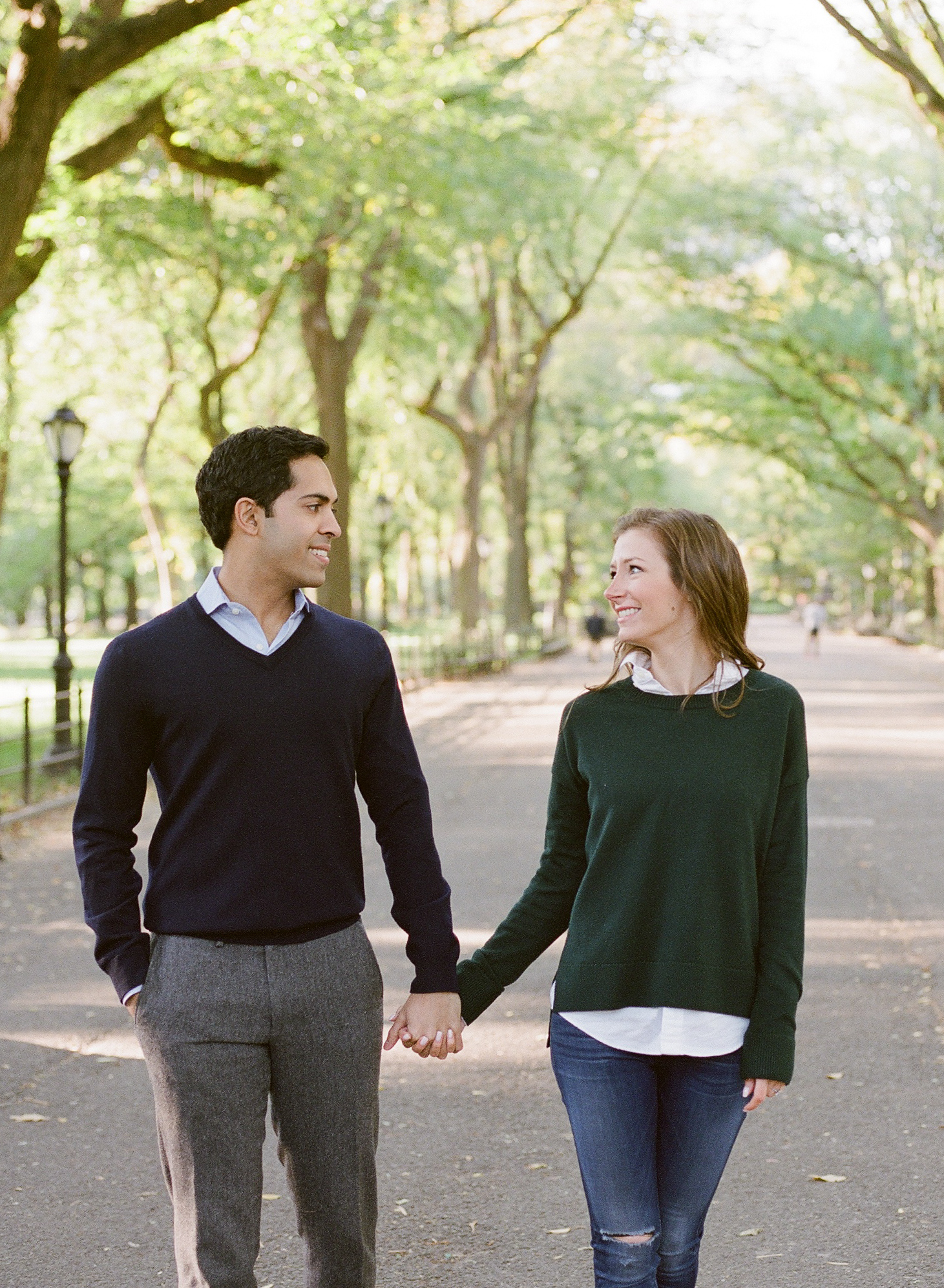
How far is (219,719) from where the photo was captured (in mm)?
2865

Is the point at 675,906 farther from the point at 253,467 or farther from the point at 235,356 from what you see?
the point at 235,356

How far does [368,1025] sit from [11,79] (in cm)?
926

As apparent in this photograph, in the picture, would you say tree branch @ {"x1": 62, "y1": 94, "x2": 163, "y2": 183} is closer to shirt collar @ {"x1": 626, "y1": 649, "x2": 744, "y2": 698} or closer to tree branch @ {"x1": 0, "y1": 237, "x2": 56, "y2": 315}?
tree branch @ {"x1": 0, "y1": 237, "x2": 56, "y2": 315}

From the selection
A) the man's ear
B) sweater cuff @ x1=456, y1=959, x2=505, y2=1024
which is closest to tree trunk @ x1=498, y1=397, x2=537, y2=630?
sweater cuff @ x1=456, y1=959, x2=505, y2=1024

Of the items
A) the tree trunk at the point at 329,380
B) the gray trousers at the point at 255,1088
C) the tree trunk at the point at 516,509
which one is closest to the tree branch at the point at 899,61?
the tree trunk at the point at 329,380

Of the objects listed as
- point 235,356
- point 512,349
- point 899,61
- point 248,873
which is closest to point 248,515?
point 248,873

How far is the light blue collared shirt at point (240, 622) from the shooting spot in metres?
2.95

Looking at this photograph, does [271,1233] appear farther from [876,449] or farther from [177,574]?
[177,574]

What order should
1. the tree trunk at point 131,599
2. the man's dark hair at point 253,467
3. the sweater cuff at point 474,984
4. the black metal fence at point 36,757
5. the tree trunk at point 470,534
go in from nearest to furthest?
1. the man's dark hair at point 253,467
2. the sweater cuff at point 474,984
3. the black metal fence at point 36,757
4. the tree trunk at point 470,534
5. the tree trunk at point 131,599

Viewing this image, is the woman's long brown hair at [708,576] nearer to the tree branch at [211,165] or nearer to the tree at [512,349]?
the tree branch at [211,165]

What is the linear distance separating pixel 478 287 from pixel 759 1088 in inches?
1448

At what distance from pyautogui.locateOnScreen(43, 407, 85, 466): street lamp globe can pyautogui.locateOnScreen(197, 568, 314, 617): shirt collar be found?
15.8 metres

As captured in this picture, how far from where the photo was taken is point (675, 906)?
9.60 feet

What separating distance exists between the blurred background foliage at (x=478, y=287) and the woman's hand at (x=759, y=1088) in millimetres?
11522
